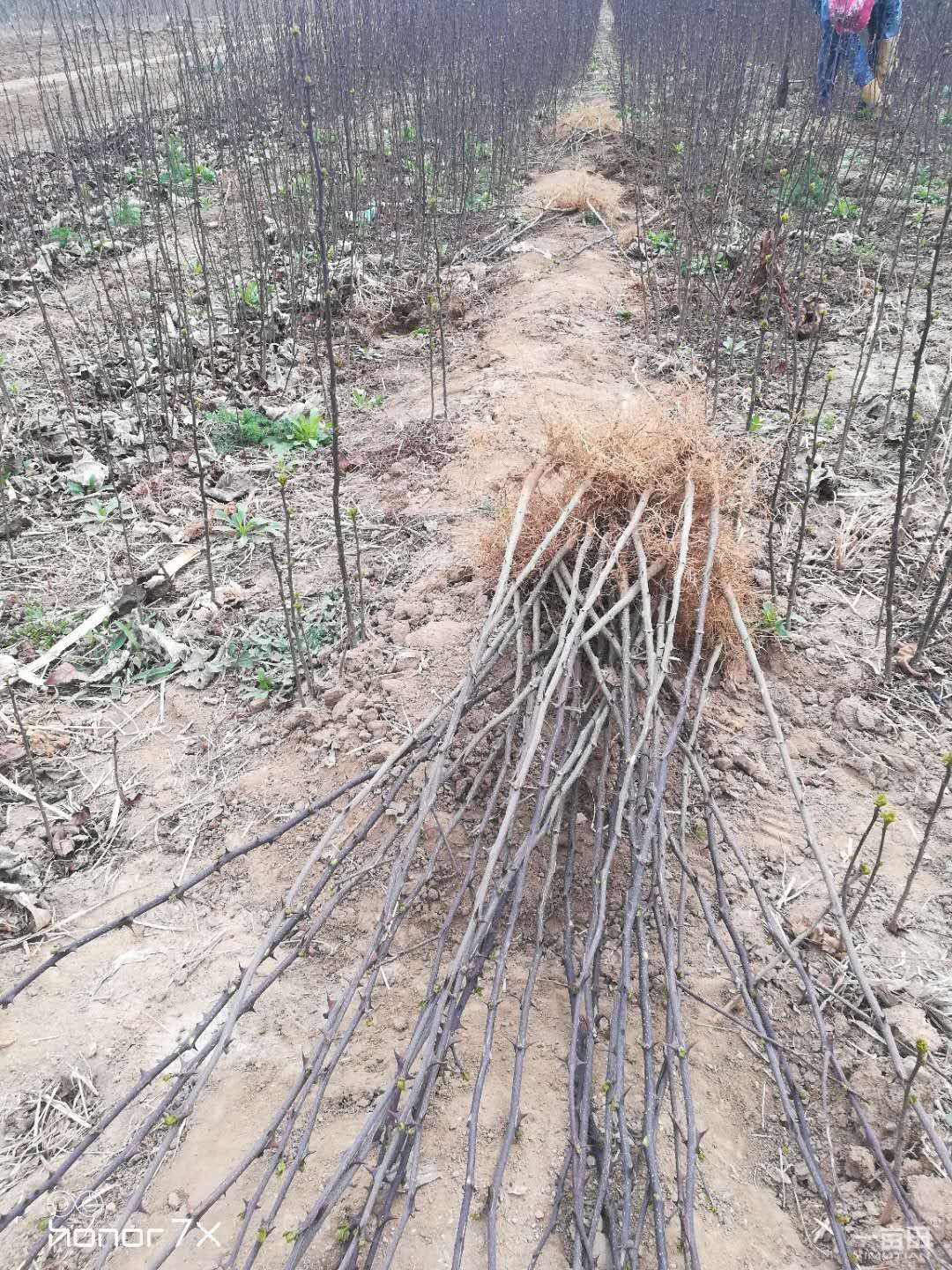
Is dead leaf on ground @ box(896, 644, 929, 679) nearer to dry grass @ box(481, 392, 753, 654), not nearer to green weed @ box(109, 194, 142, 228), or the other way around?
dry grass @ box(481, 392, 753, 654)

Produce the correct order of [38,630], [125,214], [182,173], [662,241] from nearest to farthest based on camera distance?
1. [38,630]
2. [662,241]
3. [125,214]
4. [182,173]

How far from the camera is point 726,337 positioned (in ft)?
Answer: 14.8

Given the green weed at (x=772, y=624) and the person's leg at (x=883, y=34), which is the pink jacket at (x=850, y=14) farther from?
the green weed at (x=772, y=624)

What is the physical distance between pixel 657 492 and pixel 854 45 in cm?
674

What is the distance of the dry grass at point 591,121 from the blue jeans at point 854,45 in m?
2.25

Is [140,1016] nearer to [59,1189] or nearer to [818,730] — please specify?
[59,1189]

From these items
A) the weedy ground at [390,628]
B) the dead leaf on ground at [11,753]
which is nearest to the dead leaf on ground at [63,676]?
the weedy ground at [390,628]

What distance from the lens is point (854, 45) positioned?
646 cm

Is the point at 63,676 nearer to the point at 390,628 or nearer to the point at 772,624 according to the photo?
the point at 390,628

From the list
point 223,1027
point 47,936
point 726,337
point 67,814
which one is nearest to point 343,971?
point 223,1027

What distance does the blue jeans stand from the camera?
622 centimetres

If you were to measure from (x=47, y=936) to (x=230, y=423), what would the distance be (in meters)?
2.86
